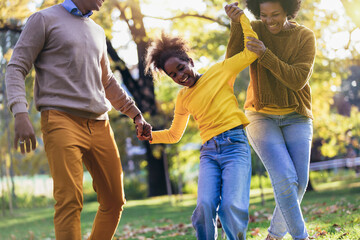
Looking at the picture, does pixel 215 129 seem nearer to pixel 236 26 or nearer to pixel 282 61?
pixel 282 61

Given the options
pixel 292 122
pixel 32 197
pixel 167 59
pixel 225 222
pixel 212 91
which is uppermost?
pixel 167 59

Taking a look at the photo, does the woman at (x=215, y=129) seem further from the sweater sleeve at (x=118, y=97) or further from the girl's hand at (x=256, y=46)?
the sweater sleeve at (x=118, y=97)

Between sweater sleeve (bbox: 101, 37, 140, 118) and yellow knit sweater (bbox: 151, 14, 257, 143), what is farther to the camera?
sweater sleeve (bbox: 101, 37, 140, 118)

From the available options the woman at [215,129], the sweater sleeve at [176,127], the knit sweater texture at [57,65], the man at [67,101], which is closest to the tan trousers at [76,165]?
the man at [67,101]

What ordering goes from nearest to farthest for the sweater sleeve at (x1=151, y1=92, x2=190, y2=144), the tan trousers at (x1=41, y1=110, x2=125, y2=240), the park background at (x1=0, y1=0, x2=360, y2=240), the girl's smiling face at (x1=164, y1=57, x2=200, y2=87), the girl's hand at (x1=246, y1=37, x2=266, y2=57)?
the tan trousers at (x1=41, y1=110, x2=125, y2=240) → the girl's hand at (x1=246, y1=37, x2=266, y2=57) → the girl's smiling face at (x1=164, y1=57, x2=200, y2=87) → the sweater sleeve at (x1=151, y1=92, x2=190, y2=144) → the park background at (x1=0, y1=0, x2=360, y2=240)

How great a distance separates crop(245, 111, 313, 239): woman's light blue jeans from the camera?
362cm

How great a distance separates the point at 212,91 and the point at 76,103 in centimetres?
102

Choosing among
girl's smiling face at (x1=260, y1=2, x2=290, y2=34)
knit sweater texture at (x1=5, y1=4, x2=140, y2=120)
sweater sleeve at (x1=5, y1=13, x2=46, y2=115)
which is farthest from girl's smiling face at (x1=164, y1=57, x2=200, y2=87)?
sweater sleeve at (x1=5, y1=13, x2=46, y2=115)

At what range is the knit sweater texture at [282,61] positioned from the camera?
374 centimetres

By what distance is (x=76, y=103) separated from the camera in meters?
3.26

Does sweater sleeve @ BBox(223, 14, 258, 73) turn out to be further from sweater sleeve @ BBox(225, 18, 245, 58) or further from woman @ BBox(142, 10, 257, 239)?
sweater sleeve @ BBox(225, 18, 245, 58)

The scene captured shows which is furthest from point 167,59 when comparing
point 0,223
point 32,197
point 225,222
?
point 32,197

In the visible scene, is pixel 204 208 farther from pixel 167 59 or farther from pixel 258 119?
pixel 167 59

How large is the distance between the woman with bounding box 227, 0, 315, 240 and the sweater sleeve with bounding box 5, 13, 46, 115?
1440 mm
